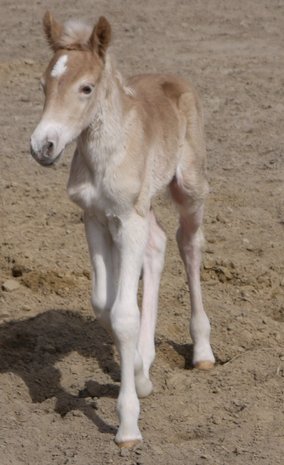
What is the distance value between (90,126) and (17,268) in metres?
2.83

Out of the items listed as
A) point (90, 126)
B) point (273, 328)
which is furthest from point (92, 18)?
point (90, 126)

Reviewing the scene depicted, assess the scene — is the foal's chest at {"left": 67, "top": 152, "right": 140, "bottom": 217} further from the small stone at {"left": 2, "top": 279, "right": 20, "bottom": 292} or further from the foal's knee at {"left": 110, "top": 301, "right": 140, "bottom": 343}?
the small stone at {"left": 2, "top": 279, "right": 20, "bottom": 292}

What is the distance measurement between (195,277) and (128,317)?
156cm

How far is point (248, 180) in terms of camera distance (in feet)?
37.0

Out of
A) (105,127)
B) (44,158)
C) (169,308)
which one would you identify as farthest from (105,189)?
(169,308)

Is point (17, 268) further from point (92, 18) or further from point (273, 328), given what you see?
point (92, 18)

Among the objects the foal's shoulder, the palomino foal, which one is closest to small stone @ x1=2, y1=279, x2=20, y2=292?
the palomino foal

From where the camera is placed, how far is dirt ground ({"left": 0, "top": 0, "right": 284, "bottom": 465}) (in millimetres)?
6941

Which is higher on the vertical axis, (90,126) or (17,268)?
(90,126)

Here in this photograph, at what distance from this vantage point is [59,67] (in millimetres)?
6469

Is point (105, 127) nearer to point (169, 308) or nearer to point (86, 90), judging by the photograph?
point (86, 90)

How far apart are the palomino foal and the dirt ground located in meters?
0.32

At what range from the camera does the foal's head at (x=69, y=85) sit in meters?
6.33

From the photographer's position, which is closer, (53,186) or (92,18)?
(53,186)
